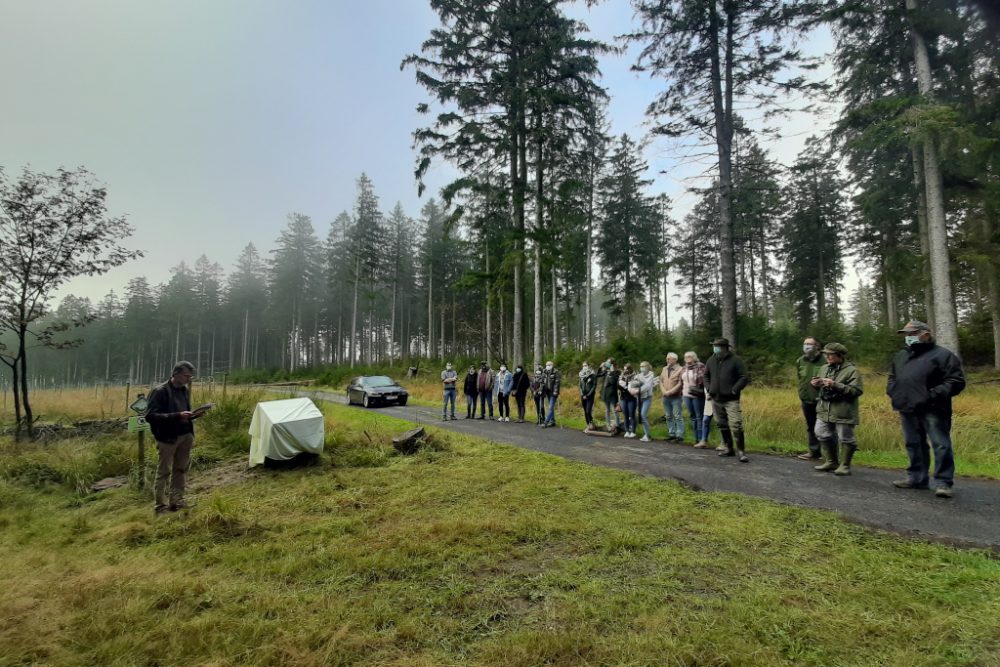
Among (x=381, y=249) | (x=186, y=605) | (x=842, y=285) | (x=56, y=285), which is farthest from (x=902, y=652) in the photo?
(x=381, y=249)

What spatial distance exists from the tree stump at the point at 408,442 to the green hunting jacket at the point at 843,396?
256 inches

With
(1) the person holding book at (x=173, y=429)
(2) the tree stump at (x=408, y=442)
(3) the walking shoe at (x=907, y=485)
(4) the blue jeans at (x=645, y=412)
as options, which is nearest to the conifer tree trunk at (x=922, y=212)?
(4) the blue jeans at (x=645, y=412)

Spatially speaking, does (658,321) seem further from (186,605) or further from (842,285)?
(186,605)

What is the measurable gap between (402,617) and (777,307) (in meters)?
44.5

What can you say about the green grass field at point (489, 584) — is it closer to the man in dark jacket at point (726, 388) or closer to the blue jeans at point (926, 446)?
the blue jeans at point (926, 446)

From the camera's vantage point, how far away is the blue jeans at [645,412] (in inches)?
366

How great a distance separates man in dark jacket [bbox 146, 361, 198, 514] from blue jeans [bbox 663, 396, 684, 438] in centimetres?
842

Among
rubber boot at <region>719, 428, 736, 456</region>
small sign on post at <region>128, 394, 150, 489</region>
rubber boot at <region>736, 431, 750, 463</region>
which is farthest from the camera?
rubber boot at <region>719, 428, 736, 456</region>

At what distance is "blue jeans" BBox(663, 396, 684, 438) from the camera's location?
9125mm

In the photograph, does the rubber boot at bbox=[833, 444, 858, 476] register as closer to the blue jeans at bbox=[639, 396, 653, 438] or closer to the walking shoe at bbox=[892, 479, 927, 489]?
the walking shoe at bbox=[892, 479, 927, 489]

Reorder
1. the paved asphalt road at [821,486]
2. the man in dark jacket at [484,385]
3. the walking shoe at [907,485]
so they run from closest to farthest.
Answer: the paved asphalt road at [821,486]
the walking shoe at [907,485]
the man in dark jacket at [484,385]

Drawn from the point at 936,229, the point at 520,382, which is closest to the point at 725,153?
the point at 936,229

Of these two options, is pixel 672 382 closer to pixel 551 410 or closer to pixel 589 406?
pixel 589 406

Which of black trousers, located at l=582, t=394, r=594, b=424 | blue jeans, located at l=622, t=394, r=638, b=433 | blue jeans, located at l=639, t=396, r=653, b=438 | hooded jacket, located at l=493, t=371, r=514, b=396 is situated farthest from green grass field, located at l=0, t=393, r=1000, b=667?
hooded jacket, located at l=493, t=371, r=514, b=396
